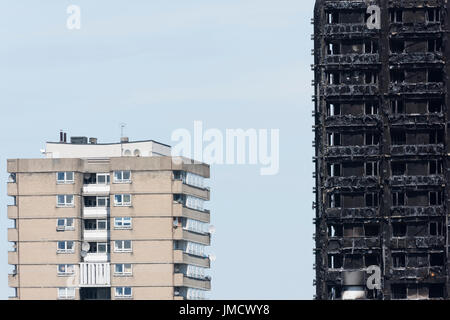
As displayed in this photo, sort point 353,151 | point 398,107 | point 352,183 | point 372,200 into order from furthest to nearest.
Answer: point 398,107
point 372,200
point 353,151
point 352,183

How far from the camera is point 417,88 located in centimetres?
17050

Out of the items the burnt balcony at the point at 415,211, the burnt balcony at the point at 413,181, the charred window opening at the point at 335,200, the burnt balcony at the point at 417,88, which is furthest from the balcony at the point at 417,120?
the charred window opening at the point at 335,200

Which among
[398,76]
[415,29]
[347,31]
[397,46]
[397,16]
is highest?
[397,16]

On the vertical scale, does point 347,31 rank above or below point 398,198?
above

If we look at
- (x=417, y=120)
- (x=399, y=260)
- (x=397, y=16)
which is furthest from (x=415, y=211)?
(x=397, y=16)

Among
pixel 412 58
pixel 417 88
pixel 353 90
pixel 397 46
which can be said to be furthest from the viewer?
pixel 397 46

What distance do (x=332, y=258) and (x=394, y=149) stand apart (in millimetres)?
14903

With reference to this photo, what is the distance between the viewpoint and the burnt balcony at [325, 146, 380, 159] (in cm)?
16938

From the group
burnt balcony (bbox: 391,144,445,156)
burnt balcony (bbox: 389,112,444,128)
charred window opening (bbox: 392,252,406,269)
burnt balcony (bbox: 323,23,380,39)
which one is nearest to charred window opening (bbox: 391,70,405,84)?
burnt balcony (bbox: 389,112,444,128)

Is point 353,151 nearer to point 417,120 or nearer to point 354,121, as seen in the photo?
point 354,121

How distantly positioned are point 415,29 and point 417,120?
1110 centimetres

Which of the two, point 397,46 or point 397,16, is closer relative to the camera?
point 397,46
